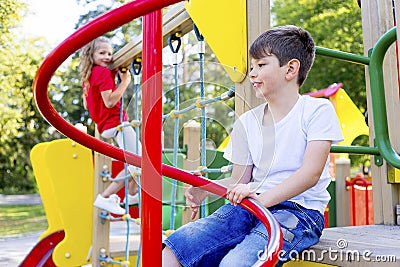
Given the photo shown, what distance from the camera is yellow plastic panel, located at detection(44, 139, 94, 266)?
3023 millimetres

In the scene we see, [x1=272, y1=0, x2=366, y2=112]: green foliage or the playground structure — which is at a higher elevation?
[x1=272, y1=0, x2=366, y2=112]: green foliage

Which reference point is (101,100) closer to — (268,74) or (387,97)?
(387,97)

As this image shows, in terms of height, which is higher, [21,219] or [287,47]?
[287,47]

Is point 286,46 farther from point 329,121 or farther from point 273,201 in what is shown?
point 273,201

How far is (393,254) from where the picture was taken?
106 cm

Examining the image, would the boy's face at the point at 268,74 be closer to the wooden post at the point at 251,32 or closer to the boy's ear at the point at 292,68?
the boy's ear at the point at 292,68

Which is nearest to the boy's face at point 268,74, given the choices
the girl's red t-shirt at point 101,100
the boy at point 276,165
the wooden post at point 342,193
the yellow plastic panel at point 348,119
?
the boy at point 276,165

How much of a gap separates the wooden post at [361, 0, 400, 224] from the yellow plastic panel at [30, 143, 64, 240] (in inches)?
82.1

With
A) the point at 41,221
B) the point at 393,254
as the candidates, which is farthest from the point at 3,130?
the point at 393,254

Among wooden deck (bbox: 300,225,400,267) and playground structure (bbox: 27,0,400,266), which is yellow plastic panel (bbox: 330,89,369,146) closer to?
playground structure (bbox: 27,0,400,266)

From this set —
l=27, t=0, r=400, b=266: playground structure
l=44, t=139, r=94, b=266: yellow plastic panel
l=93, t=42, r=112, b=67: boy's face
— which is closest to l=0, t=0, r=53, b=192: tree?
l=44, t=139, r=94, b=266: yellow plastic panel

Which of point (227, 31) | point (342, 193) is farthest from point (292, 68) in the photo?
point (342, 193)

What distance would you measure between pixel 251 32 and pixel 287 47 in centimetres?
22

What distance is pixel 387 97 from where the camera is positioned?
75.4 inches
